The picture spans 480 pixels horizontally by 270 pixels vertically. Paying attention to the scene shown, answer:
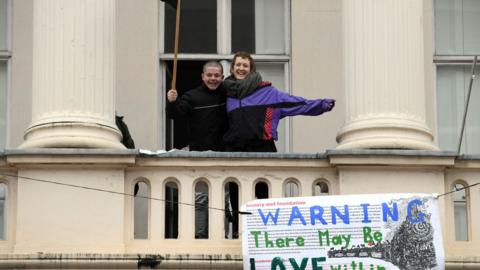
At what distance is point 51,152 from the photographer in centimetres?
1634

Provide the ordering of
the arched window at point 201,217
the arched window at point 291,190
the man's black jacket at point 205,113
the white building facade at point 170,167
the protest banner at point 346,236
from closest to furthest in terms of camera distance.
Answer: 1. the protest banner at point 346,236
2. the white building facade at point 170,167
3. the arched window at point 201,217
4. the man's black jacket at point 205,113
5. the arched window at point 291,190

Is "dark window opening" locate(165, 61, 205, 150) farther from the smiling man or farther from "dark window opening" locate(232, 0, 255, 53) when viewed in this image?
the smiling man

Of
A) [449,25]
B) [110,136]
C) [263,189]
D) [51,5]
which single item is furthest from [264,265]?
[449,25]

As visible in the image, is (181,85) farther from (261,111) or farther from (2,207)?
(2,207)

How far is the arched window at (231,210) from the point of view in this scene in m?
16.7

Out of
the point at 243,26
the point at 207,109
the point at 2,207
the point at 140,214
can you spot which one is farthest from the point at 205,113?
the point at 243,26

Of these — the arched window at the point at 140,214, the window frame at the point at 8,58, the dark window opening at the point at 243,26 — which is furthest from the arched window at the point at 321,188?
the window frame at the point at 8,58

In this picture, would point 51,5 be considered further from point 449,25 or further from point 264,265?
point 449,25

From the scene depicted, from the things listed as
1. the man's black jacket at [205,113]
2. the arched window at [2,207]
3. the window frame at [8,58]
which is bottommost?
the arched window at [2,207]

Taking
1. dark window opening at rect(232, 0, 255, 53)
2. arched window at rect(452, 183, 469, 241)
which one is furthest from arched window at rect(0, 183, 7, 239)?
arched window at rect(452, 183, 469, 241)

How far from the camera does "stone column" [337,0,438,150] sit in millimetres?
16797

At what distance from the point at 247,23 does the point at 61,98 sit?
359 centimetres

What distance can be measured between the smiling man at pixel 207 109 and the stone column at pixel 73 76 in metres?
0.74

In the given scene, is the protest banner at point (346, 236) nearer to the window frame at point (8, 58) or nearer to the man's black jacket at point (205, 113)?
the man's black jacket at point (205, 113)
